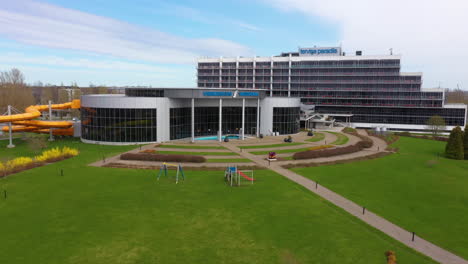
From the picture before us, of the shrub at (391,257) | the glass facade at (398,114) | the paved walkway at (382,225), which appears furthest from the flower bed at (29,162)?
the glass facade at (398,114)

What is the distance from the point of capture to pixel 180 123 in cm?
7144

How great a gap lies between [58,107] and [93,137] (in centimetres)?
1650

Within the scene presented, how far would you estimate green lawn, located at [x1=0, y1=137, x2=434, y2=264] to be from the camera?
20.9 m

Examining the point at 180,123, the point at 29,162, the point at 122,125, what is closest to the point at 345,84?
the point at 180,123

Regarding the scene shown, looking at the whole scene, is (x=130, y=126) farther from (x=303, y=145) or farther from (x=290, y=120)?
(x=290, y=120)

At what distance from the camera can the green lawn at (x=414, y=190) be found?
25641 millimetres

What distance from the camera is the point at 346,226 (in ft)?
83.8

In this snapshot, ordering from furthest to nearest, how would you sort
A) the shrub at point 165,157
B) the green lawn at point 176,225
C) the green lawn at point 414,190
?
the shrub at point 165,157
the green lawn at point 414,190
the green lawn at point 176,225

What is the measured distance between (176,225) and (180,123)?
156 ft

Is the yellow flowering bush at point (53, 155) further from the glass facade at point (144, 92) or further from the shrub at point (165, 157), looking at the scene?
the glass facade at point (144, 92)

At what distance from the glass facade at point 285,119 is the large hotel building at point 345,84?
2023 cm

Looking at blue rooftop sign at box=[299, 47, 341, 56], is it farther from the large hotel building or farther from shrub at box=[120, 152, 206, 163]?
shrub at box=[120, 152, 206, 163]

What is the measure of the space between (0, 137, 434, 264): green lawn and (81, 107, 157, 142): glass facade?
26.3 metres

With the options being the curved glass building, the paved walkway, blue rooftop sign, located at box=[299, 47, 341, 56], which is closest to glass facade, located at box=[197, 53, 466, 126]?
blue rooftop sign, located at box=[299, 47, 341, 56]
